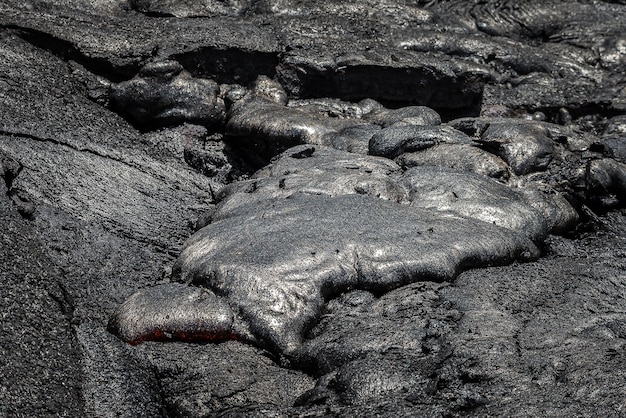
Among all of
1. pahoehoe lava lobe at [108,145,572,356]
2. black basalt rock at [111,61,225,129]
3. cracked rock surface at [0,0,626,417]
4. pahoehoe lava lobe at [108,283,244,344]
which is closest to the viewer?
cracked rock surface at [0,0,626,417]

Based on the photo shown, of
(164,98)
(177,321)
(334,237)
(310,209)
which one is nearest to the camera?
(177,321)

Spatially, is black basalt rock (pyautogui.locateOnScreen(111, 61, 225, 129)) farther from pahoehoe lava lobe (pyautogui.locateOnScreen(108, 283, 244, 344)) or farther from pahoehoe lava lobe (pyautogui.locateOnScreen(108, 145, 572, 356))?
pahoehoe lava lobe (pyautogui.locateOnScreen(108, 283, 244, 344))

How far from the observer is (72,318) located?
5.11 metres

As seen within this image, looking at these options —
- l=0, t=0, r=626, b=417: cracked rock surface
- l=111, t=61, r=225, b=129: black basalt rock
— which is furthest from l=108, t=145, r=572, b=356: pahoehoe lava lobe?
l=111, t=61, r=225, b=129: black basalt rock

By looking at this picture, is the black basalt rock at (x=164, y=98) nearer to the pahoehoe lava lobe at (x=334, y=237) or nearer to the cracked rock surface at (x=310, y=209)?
the cracked rock surface at (x=310, y=209)

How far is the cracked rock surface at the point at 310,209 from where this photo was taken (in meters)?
4.42

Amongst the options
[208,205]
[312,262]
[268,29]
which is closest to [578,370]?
[312,262]

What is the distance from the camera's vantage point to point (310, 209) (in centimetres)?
604

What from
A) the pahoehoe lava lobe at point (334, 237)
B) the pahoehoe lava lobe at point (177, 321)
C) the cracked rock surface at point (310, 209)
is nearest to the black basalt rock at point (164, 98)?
the cracked rock surface at point (310, 209)

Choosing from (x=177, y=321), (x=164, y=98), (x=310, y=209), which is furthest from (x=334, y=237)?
(x=164, y=98)

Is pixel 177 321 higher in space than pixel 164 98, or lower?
lower

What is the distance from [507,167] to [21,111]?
15.4 ft

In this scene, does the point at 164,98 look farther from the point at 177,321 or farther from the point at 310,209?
the point at 177,321

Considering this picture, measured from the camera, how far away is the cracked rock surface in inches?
174
